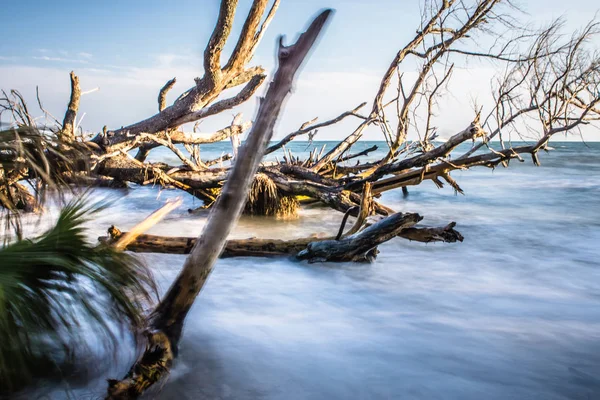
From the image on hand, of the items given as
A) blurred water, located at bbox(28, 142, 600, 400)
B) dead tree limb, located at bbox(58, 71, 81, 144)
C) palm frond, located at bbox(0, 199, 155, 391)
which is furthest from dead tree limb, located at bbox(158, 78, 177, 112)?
palm frond, located at bbox(0, 199, 155, 391)

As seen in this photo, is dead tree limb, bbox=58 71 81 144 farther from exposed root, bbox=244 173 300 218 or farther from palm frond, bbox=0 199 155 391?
palm frond, bbox=0 199 155 391

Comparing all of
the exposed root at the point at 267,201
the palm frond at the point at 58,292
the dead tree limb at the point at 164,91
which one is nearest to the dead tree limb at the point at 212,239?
the palm frond at the point at 58,292

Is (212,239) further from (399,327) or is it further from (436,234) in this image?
(436,234)

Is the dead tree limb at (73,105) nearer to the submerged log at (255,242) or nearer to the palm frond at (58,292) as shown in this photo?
the submerged log at (255,242)

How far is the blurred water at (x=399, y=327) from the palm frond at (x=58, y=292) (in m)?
0.32

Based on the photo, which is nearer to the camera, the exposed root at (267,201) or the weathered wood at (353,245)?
the weathered wood at (353,245)

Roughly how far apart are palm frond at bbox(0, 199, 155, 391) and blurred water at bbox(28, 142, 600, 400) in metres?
0.32

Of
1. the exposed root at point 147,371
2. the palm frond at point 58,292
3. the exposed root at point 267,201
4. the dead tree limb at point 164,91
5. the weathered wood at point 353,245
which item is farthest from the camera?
the dead tree limb at point 164,91

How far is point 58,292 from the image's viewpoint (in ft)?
6.27

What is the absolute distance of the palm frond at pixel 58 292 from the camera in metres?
1.75

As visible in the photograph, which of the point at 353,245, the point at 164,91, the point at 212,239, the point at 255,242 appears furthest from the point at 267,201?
the point at 212,239

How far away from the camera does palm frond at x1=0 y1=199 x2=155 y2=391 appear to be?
69.1 inches

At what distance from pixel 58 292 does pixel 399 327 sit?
2.27 meters

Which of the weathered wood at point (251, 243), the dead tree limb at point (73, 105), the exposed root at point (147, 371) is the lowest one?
the exposed root at point (147, 371)
